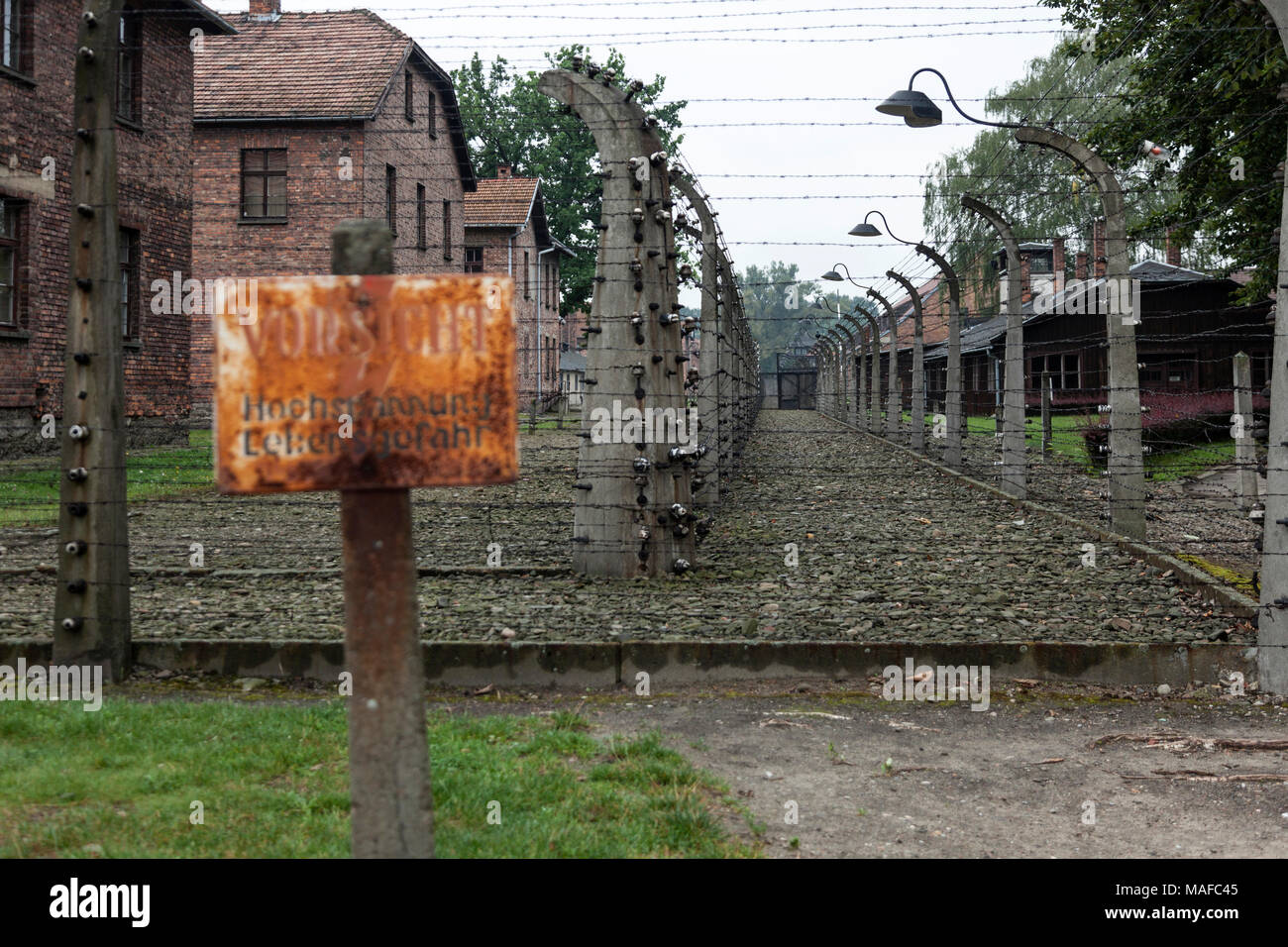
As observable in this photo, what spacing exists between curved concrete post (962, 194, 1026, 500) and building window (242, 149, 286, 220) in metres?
20.7

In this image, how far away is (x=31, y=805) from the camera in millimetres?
4477

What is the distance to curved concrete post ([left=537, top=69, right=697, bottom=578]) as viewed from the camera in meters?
9.30

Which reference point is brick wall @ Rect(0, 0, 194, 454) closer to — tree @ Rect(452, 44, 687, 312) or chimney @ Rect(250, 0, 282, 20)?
chimney @ Rect(250, 0, 282, 20)

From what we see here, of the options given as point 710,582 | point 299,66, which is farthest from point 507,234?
point 710,582

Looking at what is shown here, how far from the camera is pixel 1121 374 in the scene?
1145 cm

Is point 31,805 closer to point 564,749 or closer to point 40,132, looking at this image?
point 564,749

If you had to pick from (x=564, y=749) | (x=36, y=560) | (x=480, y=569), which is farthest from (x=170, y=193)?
(x=564, y=749)

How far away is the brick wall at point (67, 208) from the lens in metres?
17.9

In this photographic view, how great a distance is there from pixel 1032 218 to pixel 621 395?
149 feet

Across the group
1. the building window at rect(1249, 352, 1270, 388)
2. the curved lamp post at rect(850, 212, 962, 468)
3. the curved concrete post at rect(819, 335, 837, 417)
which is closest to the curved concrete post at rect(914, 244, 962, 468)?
the curved lamp post at rect(850, 212, 962, 468)

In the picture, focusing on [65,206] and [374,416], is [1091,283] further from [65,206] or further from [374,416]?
[374,416]

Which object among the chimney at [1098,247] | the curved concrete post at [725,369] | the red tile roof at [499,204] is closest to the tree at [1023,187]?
the chimney at [1098,247]

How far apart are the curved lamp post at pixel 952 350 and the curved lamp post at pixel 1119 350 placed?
6.66 metres

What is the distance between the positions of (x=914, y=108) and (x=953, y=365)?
8.30 meters
